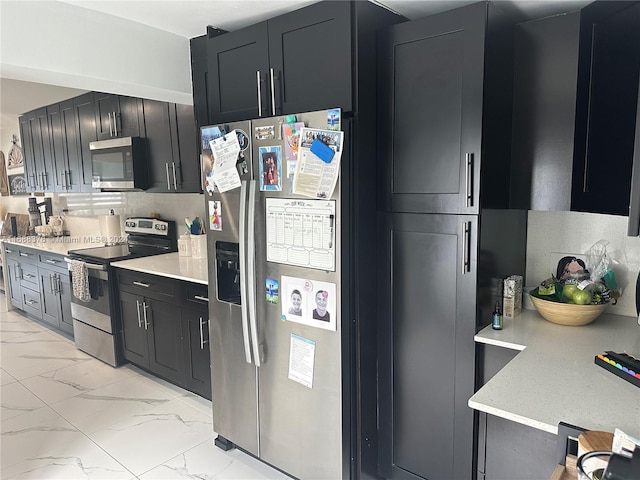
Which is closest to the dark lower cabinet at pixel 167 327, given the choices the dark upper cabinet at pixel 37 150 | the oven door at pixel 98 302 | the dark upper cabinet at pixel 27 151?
the oven door at pixel 98 302

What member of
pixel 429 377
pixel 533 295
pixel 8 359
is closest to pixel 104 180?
pixel 8 359

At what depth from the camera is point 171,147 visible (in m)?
3.31

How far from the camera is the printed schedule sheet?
193cm

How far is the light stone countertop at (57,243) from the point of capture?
14.8 ft

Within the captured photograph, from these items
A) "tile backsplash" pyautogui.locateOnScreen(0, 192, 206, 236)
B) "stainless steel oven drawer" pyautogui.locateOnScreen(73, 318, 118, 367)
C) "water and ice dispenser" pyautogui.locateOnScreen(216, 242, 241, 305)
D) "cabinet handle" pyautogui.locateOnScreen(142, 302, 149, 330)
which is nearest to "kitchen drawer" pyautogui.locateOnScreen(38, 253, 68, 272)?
"stainless steel oven drawer" pyautogui.locateOnScreen(73, 318, 118, 367)

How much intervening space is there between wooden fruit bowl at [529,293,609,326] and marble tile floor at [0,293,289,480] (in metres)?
1.58

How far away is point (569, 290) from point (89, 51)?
8.27ft

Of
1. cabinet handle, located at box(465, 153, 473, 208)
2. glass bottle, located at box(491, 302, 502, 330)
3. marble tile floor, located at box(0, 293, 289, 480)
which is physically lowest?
marble tile floor, located at box(0, 293, 289, 480)

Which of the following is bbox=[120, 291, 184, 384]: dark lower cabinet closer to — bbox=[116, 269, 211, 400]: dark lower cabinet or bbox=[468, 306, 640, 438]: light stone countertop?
bbox=[116, 269, 211, 400]: dark lower cabinet

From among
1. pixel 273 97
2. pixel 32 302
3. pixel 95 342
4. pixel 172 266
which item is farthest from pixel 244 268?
pixel 32 302

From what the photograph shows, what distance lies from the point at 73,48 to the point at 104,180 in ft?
6.36

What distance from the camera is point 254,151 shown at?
215cm

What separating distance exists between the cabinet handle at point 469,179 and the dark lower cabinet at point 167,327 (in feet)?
→ 5.81

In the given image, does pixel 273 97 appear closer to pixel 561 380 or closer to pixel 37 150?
pixel 561 380
